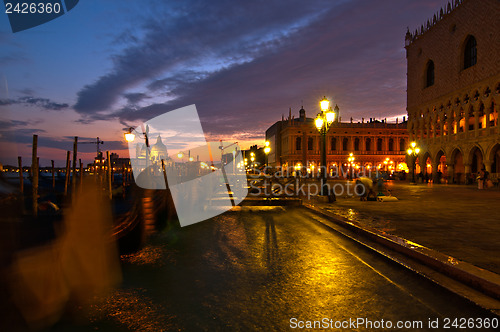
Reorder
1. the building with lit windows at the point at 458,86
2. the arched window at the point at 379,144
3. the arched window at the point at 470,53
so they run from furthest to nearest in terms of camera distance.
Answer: the arched window at the point at 379,144, the arched window at the point at 470,53, the building with lit windows at the point at 458,86

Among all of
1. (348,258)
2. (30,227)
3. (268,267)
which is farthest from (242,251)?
(30,227)

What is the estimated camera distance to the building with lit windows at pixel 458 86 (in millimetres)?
31062

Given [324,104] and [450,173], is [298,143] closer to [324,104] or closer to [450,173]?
[450,173]

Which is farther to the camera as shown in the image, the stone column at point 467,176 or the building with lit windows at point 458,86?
the stone column at point 467,176

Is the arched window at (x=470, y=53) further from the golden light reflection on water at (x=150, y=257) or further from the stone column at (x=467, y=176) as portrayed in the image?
the golden light reflection on water at (x=150, y=257)

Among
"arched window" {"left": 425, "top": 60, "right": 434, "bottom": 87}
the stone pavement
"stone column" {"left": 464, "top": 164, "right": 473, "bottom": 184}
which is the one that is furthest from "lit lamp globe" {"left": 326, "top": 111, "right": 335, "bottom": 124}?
"arched window" {"left": 425, "top": 60, "right": 434, "bottom": 87}

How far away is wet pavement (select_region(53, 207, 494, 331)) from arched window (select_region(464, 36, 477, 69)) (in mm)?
37389

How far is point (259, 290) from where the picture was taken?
427cm

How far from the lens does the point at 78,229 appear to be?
28.8 feet

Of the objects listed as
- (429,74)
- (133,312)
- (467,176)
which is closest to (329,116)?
(133,312)

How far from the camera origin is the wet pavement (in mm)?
Answer: 3457

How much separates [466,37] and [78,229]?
1622 inches

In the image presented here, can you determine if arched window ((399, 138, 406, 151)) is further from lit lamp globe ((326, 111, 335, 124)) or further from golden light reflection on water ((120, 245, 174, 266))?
golden light reflection on water ((120, 245, 174, 266))

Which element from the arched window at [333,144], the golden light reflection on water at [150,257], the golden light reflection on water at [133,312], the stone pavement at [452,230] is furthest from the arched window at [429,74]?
the golden light reflection on water at [133,312]
